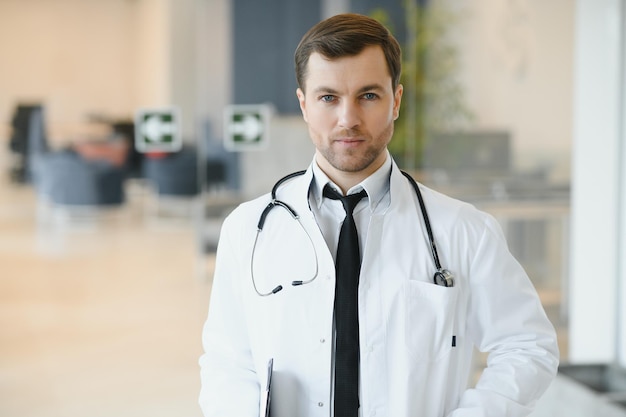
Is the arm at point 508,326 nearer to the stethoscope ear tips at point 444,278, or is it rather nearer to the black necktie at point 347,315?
the stethoscope ear tips at point 444,278

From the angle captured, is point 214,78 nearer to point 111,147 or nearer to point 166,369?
point 166,369

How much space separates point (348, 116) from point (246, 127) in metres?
3.99

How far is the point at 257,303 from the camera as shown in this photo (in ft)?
5.67

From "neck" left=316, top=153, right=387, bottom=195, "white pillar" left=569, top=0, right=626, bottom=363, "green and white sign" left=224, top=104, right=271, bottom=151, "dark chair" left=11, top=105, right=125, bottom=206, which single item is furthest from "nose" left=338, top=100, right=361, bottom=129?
"dark chair" left=11, top=105, right=125, bottom=206

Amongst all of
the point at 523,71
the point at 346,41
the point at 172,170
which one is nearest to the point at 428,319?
the point at 346,41

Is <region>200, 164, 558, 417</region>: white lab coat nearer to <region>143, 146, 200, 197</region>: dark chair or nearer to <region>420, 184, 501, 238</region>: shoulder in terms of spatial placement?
<region>420, 184, 501, 238</region>: shoulder

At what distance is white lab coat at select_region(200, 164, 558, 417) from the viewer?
1.66m

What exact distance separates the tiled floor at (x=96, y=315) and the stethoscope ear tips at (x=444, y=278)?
9.67 feet

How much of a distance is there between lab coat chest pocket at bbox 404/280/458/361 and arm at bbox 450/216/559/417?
2.8 inches

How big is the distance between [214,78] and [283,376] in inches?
158

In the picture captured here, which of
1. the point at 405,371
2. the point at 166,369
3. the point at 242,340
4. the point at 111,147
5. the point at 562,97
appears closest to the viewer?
the point at 405,371

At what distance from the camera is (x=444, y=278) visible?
5.42 feet

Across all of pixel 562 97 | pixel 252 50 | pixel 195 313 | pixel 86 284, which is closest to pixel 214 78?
pixel 252 50

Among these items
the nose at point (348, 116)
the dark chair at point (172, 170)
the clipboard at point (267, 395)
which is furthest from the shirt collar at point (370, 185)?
the dark chair at point (172, 170)
